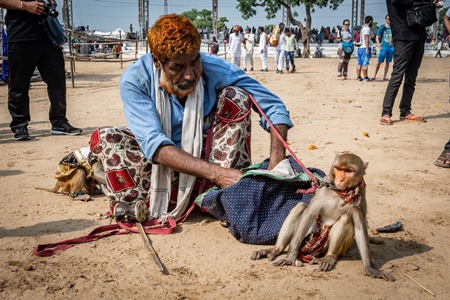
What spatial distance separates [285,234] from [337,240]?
0.32 meters

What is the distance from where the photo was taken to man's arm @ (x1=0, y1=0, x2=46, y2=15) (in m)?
6.05

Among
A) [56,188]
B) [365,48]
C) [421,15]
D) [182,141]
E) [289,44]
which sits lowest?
[56,188]

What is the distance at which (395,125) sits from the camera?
7234 millimetres

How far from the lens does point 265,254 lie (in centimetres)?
304

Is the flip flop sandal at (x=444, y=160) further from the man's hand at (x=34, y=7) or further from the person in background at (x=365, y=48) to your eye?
the person in background at (x=365, y=48)

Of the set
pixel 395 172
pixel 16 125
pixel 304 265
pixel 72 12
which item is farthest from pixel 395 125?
pixel 72 12

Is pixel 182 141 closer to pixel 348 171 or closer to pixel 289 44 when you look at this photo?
pixel 348 171

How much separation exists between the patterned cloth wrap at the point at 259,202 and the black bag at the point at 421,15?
14.3 ft

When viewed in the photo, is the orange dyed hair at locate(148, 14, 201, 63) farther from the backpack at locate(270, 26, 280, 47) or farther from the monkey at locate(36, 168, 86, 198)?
the backpack at locate(270, 26, 280, 47)

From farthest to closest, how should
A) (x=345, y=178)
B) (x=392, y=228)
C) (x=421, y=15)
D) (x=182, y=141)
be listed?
(x=421, y=15) → (x=182, y=141) → (x=392, y=228) → (x=345, y=178)

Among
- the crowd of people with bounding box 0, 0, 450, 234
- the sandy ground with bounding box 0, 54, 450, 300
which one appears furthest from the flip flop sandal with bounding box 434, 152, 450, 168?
the crowd of people with bounding box 0, 0, 450, 234

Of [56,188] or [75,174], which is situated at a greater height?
[75,174]

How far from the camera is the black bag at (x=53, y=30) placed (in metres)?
6.36

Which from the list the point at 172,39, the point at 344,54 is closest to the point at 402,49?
the point at 172,39
